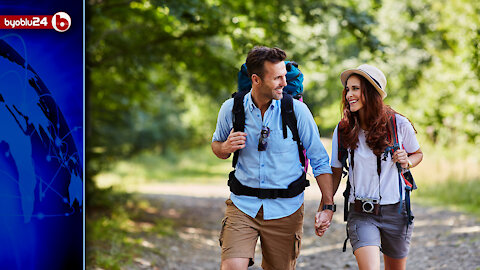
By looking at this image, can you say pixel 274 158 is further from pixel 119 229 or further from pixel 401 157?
pixel 119 229

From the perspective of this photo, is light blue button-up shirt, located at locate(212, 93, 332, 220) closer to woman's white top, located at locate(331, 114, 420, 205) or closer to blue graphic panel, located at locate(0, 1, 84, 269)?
woman's white top, located at locate(331, 114, 420, 205)

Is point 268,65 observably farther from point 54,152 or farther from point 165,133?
point 165,133

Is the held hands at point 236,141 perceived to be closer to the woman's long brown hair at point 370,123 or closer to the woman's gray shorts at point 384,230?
the woman's long brown hair at point 370,123

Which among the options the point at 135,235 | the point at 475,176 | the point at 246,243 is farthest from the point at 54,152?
the point at 475,176

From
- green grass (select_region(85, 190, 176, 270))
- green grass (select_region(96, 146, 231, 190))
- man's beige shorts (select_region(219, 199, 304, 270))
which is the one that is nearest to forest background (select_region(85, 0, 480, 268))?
green grass (select_region(85, 190, 176, 270))

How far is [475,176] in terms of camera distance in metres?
13.6

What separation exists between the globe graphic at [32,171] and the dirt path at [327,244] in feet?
10.4

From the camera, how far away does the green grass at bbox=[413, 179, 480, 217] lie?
1167 centimetres

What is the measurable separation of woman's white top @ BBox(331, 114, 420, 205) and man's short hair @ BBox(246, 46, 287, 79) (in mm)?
793

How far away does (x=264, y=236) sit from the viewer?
159 inches

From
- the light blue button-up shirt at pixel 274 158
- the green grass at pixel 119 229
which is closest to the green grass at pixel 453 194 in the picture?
the green grass at pixel 119 229

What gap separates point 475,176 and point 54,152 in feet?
38.3

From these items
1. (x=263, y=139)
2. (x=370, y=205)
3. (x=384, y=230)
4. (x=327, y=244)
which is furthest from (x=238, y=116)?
(x=327, y=244)

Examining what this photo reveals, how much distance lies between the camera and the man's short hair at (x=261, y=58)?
12.6 ft
